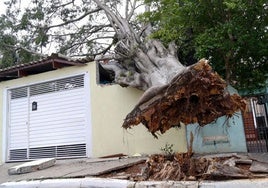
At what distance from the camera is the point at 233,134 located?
8.36 metres

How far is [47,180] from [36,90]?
18.6 feet

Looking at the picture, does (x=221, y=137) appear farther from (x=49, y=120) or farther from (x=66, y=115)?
(x=49, y=120)

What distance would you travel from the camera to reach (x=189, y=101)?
5.13m

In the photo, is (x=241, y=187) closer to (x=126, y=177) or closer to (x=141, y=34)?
(x=126, y=177)

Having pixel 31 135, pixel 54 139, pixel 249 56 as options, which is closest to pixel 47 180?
pixel 54 139

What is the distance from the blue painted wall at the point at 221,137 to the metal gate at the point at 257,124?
1480mm

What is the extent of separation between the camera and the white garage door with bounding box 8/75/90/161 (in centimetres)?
A: 1016

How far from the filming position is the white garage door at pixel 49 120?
33.3 feet

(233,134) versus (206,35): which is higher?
(206,35)

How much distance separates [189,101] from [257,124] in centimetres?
669

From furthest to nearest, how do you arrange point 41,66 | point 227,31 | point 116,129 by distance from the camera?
point 41,66 → point 116,129 → point 227,31

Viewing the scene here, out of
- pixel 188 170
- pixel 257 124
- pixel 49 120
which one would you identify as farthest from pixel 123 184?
pixel 257 124

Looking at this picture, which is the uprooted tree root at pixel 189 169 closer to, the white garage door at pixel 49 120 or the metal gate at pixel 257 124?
the metal gate at pixel 257 124

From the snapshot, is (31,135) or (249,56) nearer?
(249,56)
